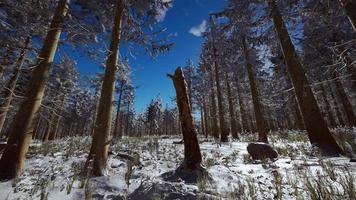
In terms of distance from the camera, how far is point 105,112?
6336 mm

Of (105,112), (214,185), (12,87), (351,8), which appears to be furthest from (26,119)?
(351,8)

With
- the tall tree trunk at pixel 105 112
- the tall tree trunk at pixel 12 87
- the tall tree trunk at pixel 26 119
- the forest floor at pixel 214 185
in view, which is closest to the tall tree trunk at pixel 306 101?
the forest floor at pixel 214 185

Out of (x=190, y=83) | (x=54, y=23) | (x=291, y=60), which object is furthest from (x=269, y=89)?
(x=54, y=23)

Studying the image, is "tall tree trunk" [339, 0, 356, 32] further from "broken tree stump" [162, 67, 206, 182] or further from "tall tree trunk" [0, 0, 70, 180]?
"tall tree trunk" [0, 0, 70, 180]

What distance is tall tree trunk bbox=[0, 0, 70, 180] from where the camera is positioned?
17.6 feet

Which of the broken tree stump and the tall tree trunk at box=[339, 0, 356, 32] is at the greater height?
the tall tree trunk at box=[339, 0, 356, 32]

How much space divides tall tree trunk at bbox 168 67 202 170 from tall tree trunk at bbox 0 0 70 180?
3.54 m

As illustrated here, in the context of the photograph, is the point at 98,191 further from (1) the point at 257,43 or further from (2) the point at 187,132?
(1) the point at 257,43

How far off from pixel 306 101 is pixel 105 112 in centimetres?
660

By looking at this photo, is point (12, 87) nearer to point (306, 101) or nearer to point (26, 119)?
point (26, 119)

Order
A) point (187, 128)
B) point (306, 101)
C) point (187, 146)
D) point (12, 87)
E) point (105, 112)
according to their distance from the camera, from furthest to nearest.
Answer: point (12, 87)
point (306, 101)
point (105, 112)
point (187, 128)
point (187, 146)

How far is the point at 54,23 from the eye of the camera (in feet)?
22.9

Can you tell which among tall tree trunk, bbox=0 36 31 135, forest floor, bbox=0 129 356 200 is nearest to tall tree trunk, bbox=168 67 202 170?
forest floor, bbox=0 129 356 200

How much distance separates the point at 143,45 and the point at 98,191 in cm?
625
